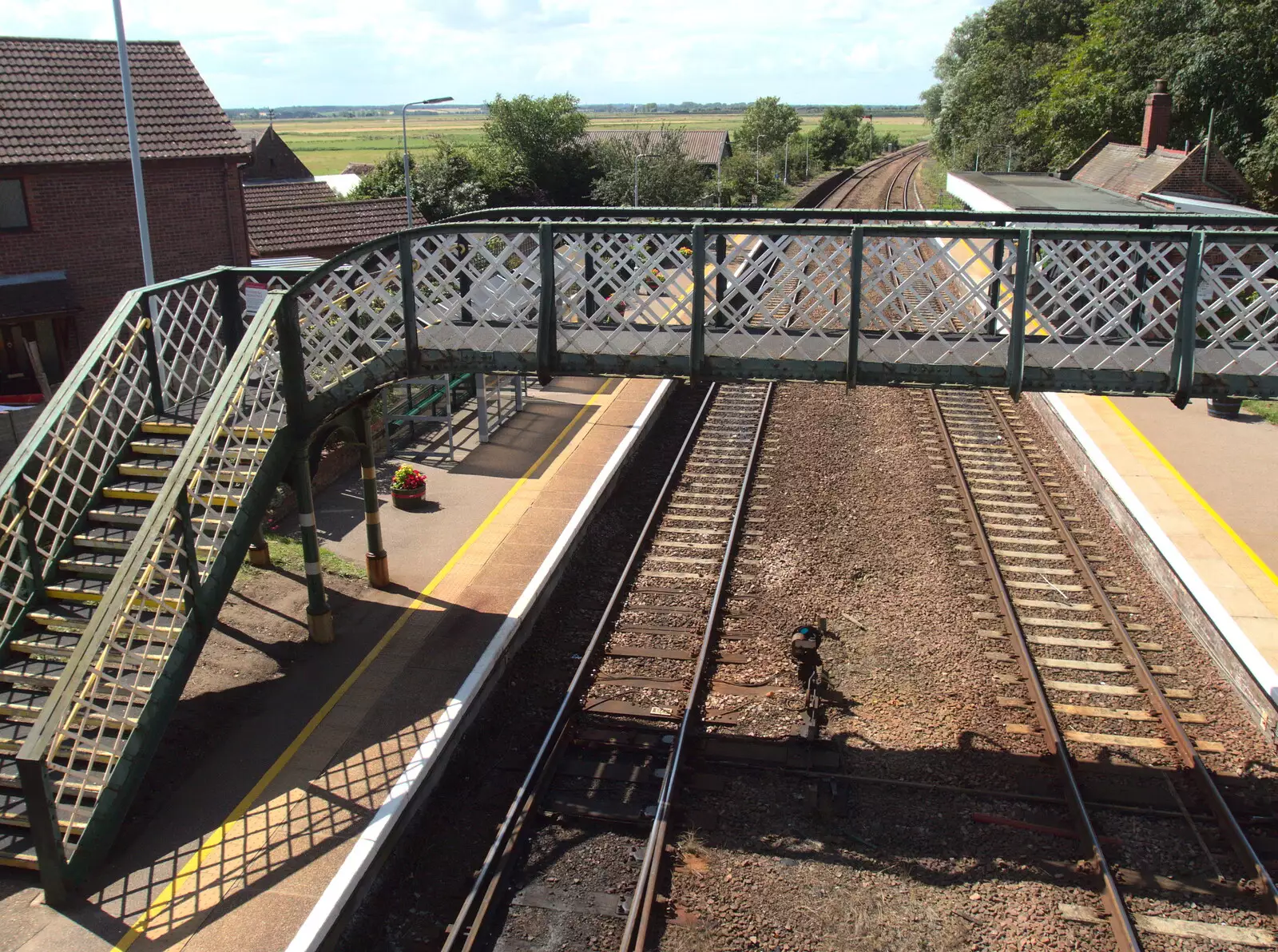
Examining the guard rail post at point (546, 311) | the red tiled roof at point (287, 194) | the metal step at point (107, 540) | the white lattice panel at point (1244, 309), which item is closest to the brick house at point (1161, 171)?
the white lattice panel at point (1244, 309)

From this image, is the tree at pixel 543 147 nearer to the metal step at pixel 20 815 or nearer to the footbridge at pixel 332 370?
the footbridge at pixel 332 370

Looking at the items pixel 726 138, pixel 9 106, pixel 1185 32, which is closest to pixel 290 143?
pixel 726 138

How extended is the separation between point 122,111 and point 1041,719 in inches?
743

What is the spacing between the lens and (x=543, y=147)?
192ft

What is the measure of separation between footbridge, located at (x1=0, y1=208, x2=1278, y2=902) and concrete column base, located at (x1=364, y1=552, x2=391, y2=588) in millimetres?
1349

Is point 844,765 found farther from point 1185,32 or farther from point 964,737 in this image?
point 1185,32

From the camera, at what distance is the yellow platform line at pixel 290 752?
7176 millimetres

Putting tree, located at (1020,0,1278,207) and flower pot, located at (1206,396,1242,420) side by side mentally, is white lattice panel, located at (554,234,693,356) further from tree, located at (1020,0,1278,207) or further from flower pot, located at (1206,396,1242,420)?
tree, located at (1020,0,1278,207)

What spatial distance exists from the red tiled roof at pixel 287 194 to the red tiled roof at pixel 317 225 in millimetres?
4764

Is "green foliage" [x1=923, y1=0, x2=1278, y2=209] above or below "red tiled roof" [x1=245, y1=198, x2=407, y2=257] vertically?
above

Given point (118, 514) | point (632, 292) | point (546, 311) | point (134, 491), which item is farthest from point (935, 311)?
point (118, 514)

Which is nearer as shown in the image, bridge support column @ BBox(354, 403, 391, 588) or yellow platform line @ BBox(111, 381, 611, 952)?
yellow platform line @ BBox(111, 381, 611, 952)

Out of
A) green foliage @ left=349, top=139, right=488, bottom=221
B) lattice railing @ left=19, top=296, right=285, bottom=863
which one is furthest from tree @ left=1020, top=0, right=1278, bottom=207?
lattice railing @ left=19, top=296, right=285, bottom=863

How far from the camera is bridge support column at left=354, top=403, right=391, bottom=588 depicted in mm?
11680
